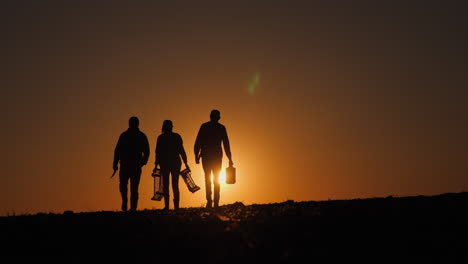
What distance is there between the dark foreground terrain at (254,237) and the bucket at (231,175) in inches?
248

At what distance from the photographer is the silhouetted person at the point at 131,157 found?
66.9 feet

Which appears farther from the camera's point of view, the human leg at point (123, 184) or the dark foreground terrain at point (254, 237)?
the human leg at point (123, 184)

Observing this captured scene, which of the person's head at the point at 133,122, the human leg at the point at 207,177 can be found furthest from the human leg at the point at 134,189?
the human leg at the point at 207,177

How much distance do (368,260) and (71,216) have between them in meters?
7.31

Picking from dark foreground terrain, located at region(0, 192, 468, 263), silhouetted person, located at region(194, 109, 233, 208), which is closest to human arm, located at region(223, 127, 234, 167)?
silhouetted person, located at region(194, 109, 233, 208)

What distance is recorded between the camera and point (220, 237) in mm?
12336

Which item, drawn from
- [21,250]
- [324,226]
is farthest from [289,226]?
[21,250]

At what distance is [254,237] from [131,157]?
887cm

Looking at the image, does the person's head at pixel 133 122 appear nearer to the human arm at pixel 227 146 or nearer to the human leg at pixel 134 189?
the human leg at pixel 134 189

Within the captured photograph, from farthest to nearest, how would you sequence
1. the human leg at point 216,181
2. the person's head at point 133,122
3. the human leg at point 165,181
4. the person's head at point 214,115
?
1. the human leg at point 165,181
2. the person's head at point 214,115
3. the human leg at point 216,181
4. the person's head at point 133,122

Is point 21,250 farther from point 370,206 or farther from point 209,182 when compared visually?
point 209,182

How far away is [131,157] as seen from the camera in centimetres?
2045

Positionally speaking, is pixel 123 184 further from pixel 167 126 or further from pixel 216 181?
pixel 216 181

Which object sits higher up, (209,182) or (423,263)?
(209,182)
